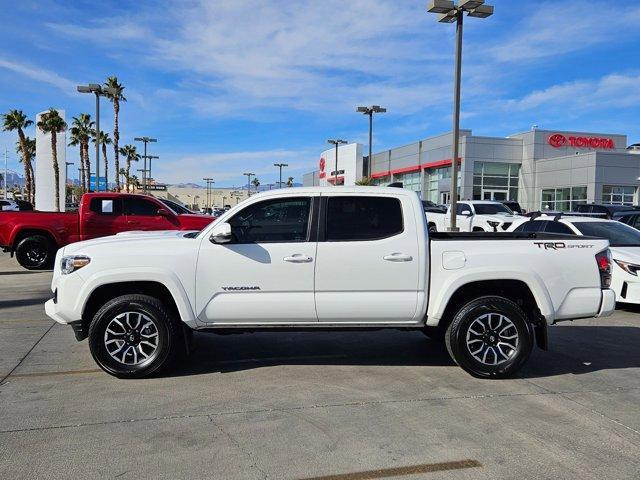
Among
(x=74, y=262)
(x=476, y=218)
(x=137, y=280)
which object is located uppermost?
(x=476, y=218)

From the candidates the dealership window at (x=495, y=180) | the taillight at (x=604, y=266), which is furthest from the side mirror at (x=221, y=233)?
the dealership window at (x=495, y=180)

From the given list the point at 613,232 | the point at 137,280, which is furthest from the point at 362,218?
the point at 613,232

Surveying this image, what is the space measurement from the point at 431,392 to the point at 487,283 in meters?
1.25

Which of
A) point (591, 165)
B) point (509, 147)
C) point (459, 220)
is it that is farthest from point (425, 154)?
point (459, 220)

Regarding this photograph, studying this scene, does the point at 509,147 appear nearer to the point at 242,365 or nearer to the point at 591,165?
the point at 591,165

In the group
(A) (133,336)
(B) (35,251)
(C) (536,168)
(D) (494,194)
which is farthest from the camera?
(D) (494,194)

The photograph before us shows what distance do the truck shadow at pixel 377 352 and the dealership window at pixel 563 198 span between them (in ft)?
113

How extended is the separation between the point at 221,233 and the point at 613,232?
25.9 feet

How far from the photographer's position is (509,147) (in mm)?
44406

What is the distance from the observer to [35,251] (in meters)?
14.4

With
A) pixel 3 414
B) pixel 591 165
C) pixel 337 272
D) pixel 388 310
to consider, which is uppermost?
pixel 591 165

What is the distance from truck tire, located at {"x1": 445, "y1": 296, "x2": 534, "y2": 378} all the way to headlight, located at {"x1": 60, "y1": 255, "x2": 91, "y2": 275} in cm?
359

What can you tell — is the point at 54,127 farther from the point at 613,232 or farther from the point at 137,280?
the point at 137,280

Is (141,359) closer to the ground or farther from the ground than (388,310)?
closer to the ground
